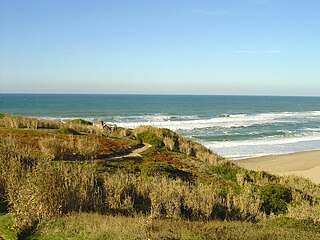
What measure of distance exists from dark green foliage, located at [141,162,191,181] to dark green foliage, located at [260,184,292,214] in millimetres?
3432

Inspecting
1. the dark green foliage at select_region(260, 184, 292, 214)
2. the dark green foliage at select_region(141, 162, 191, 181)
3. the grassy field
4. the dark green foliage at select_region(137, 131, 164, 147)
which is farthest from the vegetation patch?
the dark green foliage at select_region(137, 131, 164, 147)

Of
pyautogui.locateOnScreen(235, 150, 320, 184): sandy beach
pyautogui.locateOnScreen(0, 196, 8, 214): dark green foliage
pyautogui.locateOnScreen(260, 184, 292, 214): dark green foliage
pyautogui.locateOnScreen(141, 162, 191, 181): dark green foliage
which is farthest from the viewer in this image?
pyautogui.locateOnScreen(235, 150, 320, 184): sandy beach

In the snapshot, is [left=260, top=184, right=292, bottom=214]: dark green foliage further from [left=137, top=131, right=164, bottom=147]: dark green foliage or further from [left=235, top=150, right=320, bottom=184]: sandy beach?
[left=235, top=150, right=320, bottom=184]: sandy beach

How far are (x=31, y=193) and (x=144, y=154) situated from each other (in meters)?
11.0

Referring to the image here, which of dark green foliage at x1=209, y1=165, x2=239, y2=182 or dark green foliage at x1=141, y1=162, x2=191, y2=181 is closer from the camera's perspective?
dark green foliage at x1=141, y1=162, x2=191, y2=181

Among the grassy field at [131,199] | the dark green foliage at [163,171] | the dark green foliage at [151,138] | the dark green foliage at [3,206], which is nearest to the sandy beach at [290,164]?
the dark green foliage at [151,138]

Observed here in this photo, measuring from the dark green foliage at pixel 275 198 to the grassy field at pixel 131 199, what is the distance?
1.5 inches

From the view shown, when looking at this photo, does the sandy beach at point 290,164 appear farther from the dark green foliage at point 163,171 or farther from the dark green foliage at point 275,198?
the dark green foliage at point 163,171

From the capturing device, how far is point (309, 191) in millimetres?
18141

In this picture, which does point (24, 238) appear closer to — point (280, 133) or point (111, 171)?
point (111, 171)

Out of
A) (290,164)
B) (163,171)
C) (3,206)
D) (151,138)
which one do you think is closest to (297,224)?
(163,171)

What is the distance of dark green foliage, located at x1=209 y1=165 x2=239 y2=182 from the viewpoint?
18.6 meters

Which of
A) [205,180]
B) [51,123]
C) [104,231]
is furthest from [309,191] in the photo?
[51,123]

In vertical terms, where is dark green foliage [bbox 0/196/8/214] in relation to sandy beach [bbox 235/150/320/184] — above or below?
above
